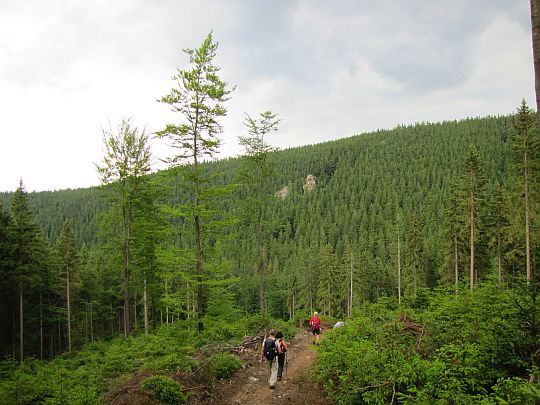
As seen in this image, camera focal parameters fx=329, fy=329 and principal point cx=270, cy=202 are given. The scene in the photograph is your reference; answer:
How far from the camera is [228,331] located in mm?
14734

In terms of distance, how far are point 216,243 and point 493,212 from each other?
27776 mm

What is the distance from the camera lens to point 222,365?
10.1 m

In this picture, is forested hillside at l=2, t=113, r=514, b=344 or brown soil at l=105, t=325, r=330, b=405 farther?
forested hillside at l=2, t=113, r=514, b=344

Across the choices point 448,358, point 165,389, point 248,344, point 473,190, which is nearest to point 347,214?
point 473,190

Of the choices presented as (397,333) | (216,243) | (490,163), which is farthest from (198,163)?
(490,163)

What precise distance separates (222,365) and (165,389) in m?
2.32

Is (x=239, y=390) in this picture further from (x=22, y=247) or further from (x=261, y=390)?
(x=22, y=247)

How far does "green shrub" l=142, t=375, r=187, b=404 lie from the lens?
8.11 m

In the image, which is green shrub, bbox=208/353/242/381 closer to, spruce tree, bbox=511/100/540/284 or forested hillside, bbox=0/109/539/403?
forested hillside, bbox=0/109/539/403

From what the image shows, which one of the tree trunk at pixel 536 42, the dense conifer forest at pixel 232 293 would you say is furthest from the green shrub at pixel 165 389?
the tree trunk at pixel 536 42

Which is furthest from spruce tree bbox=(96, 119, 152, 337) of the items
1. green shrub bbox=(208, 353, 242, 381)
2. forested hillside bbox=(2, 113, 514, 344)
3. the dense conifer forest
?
forested hillside bbox=(2, 113, 514, 344)

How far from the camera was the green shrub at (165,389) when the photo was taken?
8.11m

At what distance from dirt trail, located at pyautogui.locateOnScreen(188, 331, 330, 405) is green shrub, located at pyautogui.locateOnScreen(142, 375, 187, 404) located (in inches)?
15.7

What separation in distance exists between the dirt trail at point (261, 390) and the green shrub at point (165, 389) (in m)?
0.40
